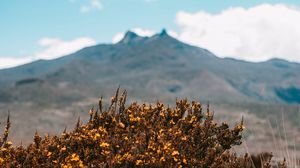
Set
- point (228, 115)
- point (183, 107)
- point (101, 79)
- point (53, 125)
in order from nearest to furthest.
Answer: point (183, 107), point (53, 125), point (228, 115), point (101, 79)

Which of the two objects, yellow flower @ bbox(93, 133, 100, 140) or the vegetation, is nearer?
the vegetation

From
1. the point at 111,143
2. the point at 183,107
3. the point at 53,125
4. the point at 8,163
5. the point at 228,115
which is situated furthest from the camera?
the point at 228,115

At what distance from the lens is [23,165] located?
438 cm

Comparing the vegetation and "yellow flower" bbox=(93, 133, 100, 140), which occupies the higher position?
"yellow flower" bbox=(93, 133, 100, 140)

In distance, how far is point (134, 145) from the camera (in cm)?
466

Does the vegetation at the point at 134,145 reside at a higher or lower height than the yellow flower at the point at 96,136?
lower

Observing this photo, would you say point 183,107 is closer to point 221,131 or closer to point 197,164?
point 221,131

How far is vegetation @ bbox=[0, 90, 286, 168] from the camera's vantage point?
14.3 feet

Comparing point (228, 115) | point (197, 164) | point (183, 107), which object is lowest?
point (228, 115)

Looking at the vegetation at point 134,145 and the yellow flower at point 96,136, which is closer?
the vegetation at point 134,145

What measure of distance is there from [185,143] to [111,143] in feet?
2.56

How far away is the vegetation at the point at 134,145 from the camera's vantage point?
4.37 meters

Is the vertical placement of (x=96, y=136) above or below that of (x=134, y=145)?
above

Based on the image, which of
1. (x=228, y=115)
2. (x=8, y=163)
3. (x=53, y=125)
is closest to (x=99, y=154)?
(x=8, y=163)
